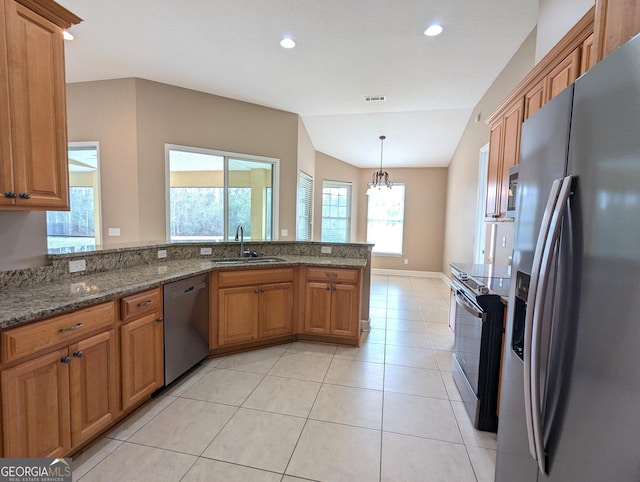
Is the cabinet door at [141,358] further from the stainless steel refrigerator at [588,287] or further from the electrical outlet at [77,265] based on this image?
the stainless steel refrigerator at [588,287]

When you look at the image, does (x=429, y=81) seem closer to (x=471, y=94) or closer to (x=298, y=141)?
(x=471, y=94)

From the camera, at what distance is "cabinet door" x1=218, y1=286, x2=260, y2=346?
2.91 m

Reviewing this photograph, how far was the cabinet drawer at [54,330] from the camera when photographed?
4.33 ft

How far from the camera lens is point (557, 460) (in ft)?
2.85

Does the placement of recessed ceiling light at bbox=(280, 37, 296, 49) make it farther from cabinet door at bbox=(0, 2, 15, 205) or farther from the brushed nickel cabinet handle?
the brushed nickel cabinet handle

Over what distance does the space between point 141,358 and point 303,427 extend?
3.93 ft

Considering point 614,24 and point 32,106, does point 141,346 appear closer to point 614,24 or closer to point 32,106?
point 32,106

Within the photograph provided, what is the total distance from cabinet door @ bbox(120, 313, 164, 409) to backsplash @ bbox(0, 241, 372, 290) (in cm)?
63

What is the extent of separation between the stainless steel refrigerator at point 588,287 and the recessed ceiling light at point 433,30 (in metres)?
2.20

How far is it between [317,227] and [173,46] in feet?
14.7

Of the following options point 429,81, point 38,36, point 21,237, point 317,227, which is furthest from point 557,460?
point 317,227

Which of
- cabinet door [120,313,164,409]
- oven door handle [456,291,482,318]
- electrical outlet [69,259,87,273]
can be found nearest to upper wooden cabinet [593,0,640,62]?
oven door handle [456,291,482,318]

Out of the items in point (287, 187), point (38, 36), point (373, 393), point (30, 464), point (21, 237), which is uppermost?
point (38, 36)

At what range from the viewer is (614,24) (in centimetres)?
92
